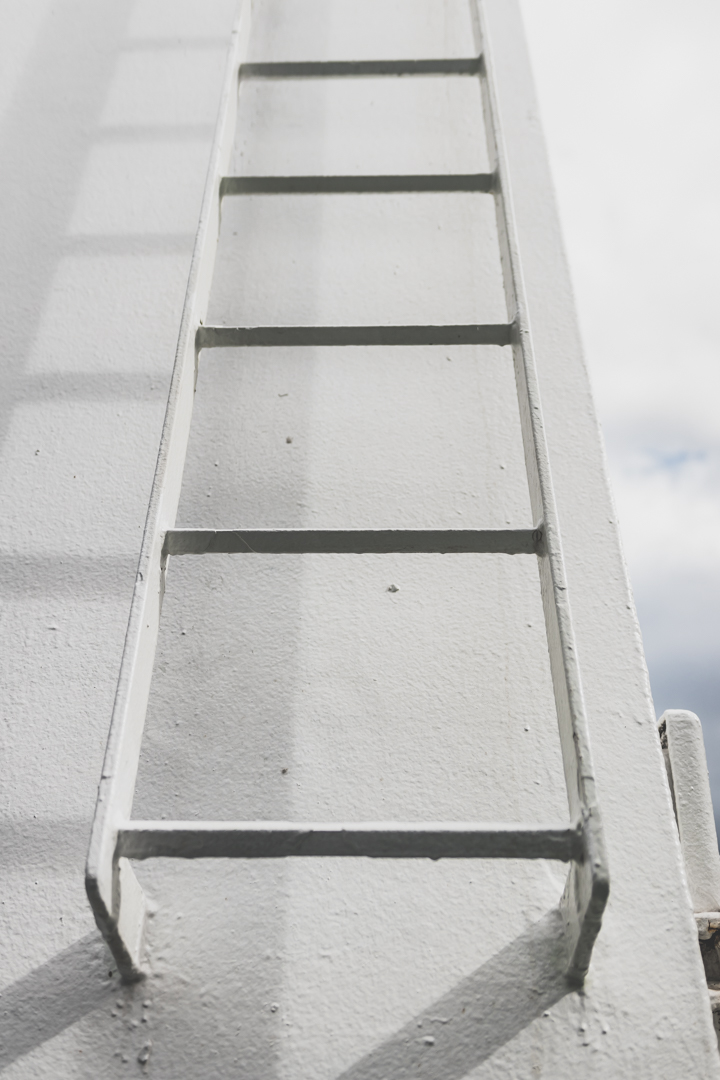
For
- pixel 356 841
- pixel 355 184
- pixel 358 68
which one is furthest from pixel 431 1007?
pixel 358 68

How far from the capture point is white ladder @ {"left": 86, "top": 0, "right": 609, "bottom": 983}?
870 millimetres

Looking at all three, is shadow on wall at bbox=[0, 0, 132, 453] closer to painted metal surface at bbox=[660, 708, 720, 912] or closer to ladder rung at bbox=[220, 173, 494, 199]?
ladder rung at bbox=[220, 173, 494, 199]

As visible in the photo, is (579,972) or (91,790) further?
(91,790)

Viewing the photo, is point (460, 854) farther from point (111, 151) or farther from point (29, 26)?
point (29, 26)

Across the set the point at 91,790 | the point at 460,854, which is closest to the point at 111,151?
the point at 91,790

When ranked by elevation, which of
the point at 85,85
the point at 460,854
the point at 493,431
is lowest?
the point at 460,854

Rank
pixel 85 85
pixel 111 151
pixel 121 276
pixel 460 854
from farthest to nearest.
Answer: pixel 85 85 → pixel 111 151 → pixel 121 276 → pixel 460 854

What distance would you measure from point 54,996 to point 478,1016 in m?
0.53

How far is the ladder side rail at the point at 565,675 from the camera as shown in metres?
0.86

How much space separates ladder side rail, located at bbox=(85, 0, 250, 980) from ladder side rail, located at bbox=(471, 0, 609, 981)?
51cm

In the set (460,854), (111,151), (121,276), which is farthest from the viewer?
(111,151)

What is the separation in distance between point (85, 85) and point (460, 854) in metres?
2.07

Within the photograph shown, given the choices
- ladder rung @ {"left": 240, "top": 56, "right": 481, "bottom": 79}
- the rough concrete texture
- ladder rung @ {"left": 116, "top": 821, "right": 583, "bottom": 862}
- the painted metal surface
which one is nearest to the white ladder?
ladder rung @ {"left": 116, "top": 821, "right": 583, "bottom": 862}

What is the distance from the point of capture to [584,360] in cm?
157
